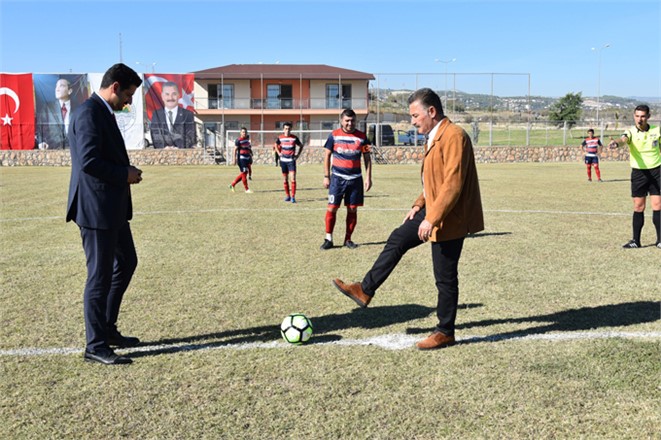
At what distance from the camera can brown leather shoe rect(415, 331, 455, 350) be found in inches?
179

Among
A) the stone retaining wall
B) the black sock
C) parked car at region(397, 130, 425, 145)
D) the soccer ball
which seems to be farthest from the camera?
parked car at region(397, 130, 425, 145)

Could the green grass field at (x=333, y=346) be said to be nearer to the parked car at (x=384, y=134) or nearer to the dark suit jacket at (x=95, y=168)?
the dark suit jacket at (x=95, y=168)

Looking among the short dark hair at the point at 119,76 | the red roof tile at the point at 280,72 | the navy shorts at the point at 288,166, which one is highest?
the red roof tile at the point at 280,72

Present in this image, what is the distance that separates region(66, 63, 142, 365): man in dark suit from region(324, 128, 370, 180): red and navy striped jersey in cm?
483

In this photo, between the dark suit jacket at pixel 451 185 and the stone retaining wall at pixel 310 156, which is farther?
the stone retaining wall at pixel 310 156

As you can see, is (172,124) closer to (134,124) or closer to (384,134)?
(134,124)

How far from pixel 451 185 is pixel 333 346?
1.52m

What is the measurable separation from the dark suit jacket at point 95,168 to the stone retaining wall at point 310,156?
1341 inches

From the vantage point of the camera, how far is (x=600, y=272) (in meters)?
7.13

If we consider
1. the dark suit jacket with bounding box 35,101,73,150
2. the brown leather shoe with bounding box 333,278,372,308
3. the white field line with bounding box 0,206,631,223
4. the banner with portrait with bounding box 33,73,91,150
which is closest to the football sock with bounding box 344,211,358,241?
the brown leather shoe with bounding box 333,278,372,308

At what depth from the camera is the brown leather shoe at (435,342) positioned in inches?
179

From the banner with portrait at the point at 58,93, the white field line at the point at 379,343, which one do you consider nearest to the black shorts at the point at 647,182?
the white field line at the point at 379,343

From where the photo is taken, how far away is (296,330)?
15.5ft

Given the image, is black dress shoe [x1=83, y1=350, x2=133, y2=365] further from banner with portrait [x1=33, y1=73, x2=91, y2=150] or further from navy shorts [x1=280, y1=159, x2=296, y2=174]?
banner with portrait [x1=33, y1=73, x2=91, y2=150]
